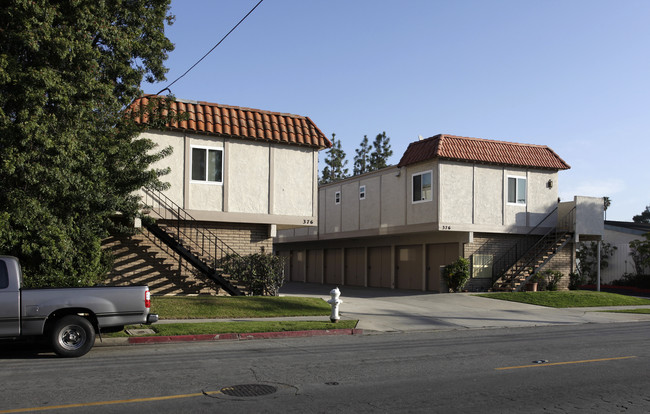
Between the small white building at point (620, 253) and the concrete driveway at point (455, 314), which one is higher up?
the small white building at point (620, 253)

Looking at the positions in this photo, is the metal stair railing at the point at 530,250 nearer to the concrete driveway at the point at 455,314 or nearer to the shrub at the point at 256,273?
the concrete driveway at the point at 455,314

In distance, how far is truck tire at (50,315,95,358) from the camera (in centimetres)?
1082

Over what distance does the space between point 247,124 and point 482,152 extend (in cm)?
1125

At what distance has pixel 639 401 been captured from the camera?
7.42m

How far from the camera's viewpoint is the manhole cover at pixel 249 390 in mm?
7711

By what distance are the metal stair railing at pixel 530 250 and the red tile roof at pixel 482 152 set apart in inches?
102

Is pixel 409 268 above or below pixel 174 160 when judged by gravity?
below

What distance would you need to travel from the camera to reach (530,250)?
28.8 meters

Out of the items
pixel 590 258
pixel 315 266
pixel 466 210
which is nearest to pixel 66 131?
pixel 466 210

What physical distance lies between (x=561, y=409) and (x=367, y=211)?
85.0ft

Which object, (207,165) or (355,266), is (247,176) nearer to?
(207,165)

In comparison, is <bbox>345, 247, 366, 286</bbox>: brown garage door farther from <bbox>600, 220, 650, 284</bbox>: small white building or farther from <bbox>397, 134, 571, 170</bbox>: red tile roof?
<bbox>600, 220, 650, 284</bbox>: small white building

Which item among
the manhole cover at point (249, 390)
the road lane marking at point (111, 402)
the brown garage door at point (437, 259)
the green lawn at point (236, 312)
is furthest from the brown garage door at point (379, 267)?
the road lane marking at point (111, 402)

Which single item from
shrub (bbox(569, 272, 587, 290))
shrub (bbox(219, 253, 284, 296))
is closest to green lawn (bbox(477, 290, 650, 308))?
shrub (bbox(569, 272, 587, 290))
